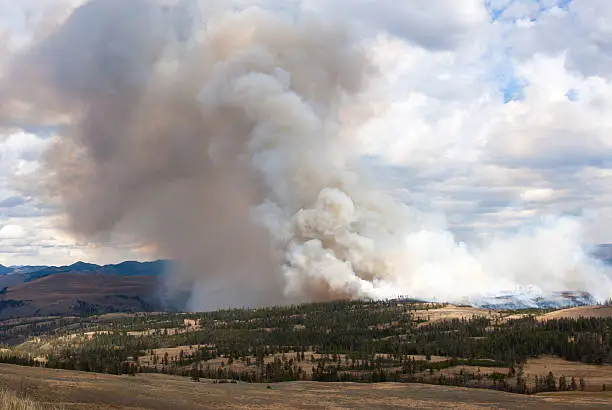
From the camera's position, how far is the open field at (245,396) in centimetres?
1655

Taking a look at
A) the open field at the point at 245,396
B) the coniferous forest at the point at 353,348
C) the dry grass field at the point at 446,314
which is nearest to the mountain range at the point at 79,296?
the coniferous forest at the point at 353,348

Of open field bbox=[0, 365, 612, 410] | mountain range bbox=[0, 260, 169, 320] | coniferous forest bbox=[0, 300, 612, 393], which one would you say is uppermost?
mountain range bbox=[0, 260, 169, 320]

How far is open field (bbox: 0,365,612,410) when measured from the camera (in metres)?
16.5

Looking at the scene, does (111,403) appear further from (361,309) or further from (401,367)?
(361,309)

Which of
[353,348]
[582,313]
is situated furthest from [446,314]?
[353,348]

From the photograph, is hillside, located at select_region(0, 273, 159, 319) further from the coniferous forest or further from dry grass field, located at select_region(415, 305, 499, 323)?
dry grass field, located at select_region(415, 305, 499, 323)

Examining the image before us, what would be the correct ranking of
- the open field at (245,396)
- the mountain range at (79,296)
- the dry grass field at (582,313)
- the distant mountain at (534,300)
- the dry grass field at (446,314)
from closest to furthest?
the open field at (245,396), the dry grass field at (582,313), the dry grass field at (446,314), the distant mountain at (534,300), the mountain range at (79,296)

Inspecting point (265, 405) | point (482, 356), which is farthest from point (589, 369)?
point (265, 405)

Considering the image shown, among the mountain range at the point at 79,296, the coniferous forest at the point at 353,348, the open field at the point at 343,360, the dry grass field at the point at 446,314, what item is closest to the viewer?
the open field at the point at 343,360

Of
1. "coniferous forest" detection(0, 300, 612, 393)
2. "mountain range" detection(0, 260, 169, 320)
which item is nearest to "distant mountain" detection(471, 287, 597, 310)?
"coniferous forest" detection(0, 300, 612, 393)

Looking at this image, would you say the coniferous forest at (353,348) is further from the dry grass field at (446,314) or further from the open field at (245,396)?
the open field at (245,396)

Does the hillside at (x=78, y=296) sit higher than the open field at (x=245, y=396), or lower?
higher

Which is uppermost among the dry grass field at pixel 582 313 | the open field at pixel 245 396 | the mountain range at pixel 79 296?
the mountain range at pixel 79 296

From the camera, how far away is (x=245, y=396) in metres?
19.2
